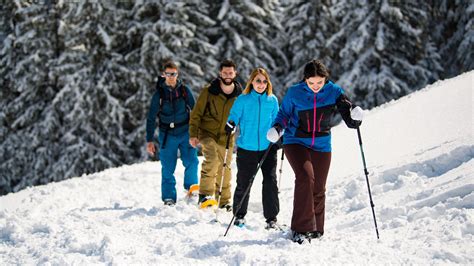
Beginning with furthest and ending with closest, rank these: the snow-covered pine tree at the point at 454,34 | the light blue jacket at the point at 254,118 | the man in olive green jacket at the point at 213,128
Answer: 1. the snow-covered pine tree at the point at 454,34
2. the man in olive green jacket at the point at 213,128
3. the light blue jacket at the point at 254,118

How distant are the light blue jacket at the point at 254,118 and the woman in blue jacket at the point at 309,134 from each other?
1.93ft

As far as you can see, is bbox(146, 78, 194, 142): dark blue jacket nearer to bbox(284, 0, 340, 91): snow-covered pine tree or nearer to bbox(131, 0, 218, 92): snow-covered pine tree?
bbox(131, 0, 218, 92): snow-covered pine tree

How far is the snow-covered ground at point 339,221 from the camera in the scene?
14.0 ft

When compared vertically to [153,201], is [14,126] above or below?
below

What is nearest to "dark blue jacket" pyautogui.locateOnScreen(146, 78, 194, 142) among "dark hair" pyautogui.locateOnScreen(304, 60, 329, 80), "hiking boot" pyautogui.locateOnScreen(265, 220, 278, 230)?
"hiking boot" pyautogui.locateOnScreen(265, 220, 278, 230)

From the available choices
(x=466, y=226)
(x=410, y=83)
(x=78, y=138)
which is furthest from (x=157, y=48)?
(x=466, y=226)

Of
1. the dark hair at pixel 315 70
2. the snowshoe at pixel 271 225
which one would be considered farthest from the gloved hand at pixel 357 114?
the snowshoe at pixel 271 225

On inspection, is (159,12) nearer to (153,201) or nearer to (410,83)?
(410,83)

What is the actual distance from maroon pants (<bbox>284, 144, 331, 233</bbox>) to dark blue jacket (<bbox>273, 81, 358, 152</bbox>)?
9 cm

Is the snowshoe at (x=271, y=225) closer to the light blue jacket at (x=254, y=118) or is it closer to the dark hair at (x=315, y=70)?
the light blue jacket at (x=254, y=118)

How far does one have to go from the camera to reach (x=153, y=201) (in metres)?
8.54

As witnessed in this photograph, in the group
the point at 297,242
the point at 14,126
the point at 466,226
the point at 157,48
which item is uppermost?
the point at 466,226

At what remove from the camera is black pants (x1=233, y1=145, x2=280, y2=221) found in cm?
550

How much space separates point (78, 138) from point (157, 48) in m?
5.17
